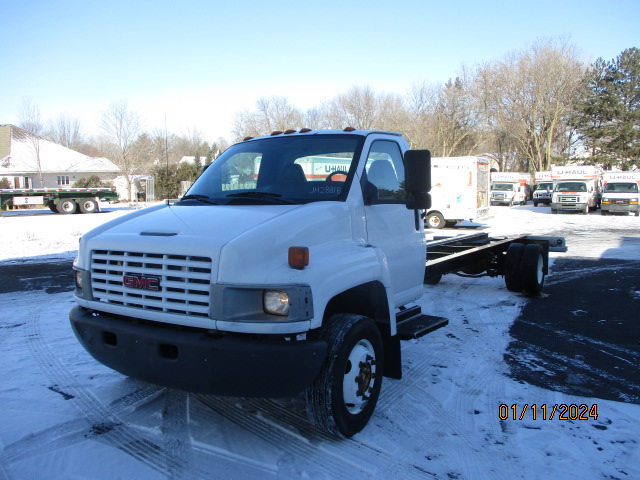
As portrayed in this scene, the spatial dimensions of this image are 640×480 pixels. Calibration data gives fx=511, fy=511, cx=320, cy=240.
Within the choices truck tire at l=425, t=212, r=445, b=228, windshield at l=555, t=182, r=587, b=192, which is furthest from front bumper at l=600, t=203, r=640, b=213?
truck tire at l=425, t=212, r=445, b=228

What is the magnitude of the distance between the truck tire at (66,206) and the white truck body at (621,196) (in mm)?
32431

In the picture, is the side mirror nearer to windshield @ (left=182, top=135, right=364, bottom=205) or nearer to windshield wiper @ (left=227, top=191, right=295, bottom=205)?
windshield @ (left=182, top=135, right=364, bottom=205)

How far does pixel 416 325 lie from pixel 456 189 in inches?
712

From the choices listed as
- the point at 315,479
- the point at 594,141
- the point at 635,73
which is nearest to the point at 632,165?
the point at 594,141

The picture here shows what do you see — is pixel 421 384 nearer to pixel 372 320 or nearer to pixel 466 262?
pixel 372 320

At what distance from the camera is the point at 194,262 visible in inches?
124

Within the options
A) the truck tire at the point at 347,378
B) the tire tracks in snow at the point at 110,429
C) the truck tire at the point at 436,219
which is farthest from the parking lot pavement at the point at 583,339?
the truck tire at the point at 436,219

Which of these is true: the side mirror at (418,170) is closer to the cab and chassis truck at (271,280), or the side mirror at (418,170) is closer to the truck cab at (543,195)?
the cab and chassis truck at (271,280)

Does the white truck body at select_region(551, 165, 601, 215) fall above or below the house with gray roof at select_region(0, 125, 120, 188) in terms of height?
below

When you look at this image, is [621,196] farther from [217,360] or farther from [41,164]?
[41,164]

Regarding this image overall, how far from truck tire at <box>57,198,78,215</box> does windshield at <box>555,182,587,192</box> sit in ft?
101

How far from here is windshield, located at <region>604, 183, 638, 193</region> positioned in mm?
29981

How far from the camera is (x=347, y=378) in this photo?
362cm
